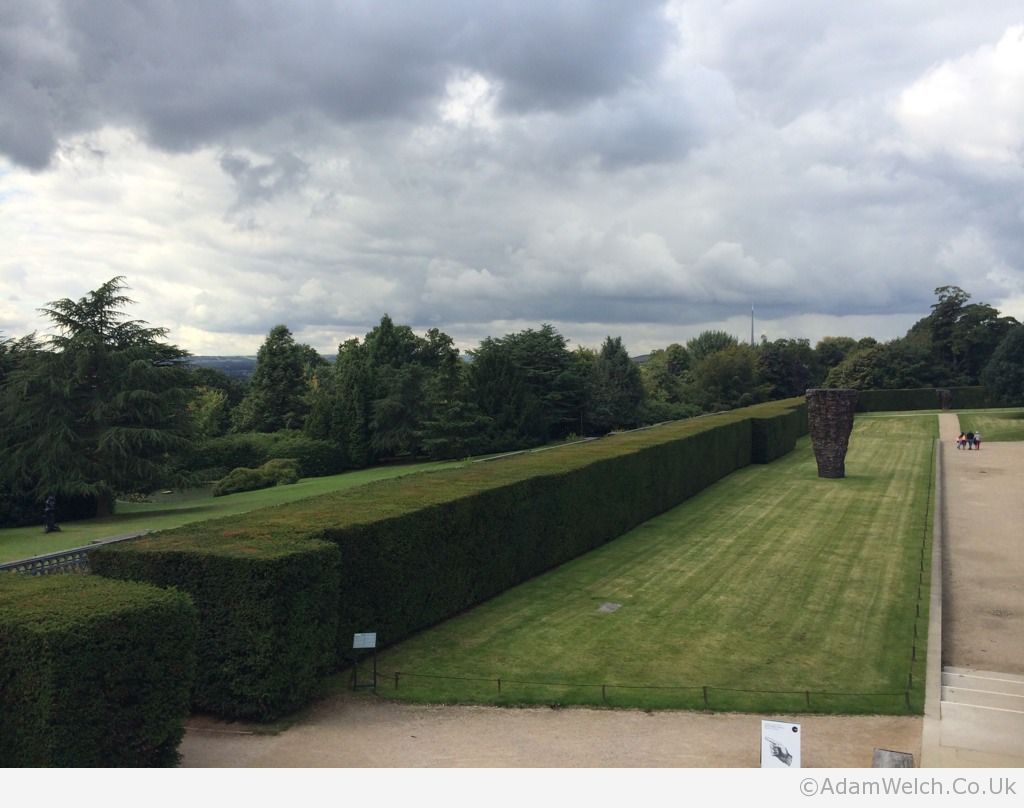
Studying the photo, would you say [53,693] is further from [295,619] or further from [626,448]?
[626,448]

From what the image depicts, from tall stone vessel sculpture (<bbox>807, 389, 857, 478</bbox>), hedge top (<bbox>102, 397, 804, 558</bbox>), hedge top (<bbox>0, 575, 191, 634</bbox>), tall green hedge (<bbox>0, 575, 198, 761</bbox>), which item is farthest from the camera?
tall stone vessel sculpture (<bbox>807, 389, 857, 478</bbox>)

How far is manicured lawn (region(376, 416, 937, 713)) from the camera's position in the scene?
14.3 metres

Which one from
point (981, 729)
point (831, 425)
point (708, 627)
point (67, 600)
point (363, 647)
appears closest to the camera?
point (67, 600)

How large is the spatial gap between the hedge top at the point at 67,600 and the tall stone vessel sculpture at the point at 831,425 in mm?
34114

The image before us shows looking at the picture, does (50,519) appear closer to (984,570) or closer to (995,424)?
(984,570)

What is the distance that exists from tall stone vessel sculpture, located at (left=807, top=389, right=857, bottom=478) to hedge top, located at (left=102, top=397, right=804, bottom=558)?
15297mm

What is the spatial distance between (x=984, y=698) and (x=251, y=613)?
40.2 feet

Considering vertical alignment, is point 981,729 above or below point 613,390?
below

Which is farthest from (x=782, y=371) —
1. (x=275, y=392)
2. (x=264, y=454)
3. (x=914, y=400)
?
(x=264, y=454)

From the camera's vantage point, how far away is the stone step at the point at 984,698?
13.6m

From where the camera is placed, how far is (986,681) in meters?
14.8

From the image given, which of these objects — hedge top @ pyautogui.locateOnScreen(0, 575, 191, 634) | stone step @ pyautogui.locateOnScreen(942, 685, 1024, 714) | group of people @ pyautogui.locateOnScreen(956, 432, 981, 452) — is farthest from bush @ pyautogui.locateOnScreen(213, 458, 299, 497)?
group of people @ pyautogui.locateOnScreen(956, 432, 981, 452)

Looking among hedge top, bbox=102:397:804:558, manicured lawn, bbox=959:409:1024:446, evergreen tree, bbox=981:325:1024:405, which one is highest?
evergreen tree, bbox=981:325:1024:405

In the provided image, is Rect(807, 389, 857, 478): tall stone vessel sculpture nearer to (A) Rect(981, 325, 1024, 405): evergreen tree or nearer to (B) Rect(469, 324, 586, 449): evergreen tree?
(B) Rect(469, 324, 586, 449): evergreen tree
